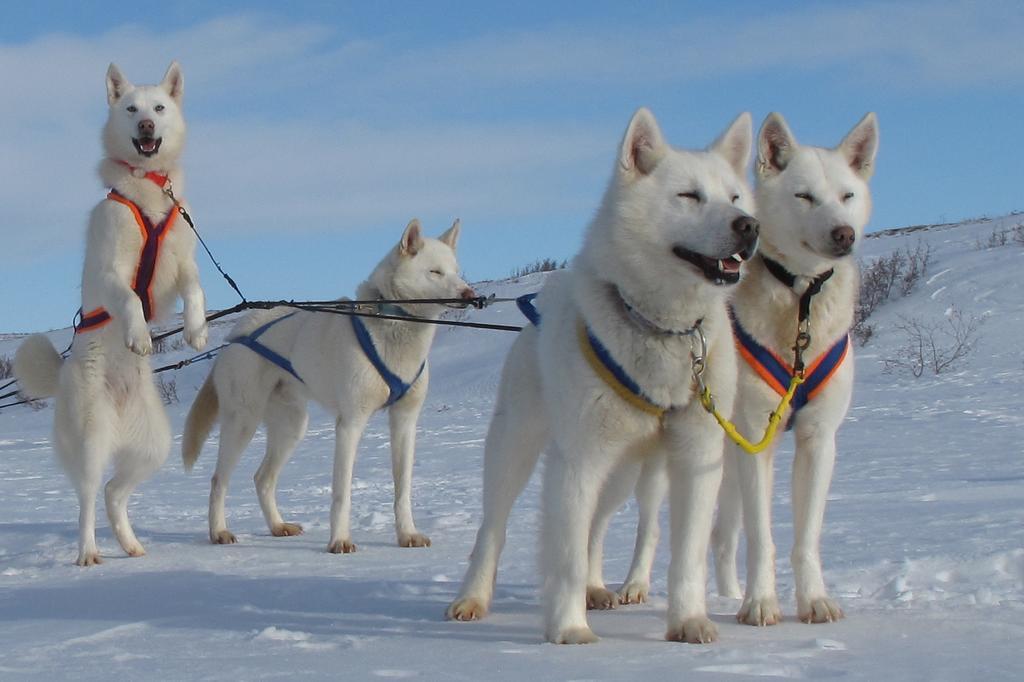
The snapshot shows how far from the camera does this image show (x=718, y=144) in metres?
3.79

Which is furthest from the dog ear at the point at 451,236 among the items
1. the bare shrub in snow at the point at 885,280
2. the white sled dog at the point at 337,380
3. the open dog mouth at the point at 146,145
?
the bare shrub in snow at the point at 885,280

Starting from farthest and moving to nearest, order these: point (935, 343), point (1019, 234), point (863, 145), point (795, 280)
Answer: point (1019, 234)
point (935, 343)
point (863, 145)
point (795, 280)

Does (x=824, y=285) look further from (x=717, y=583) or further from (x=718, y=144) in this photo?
(x=717, y=583)

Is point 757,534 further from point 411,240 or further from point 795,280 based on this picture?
point 411,240

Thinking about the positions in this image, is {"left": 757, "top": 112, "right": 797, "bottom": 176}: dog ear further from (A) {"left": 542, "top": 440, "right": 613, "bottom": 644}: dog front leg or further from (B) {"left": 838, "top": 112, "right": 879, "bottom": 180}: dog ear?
(A) {"left": 542, "top": 440, "right": 613, "bottom": 644}: dog front leg

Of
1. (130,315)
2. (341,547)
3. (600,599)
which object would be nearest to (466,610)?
(600,599)

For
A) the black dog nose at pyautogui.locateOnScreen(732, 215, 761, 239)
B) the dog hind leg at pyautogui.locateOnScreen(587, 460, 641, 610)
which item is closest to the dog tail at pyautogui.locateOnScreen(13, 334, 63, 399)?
the dog hind leg at pyautogui.locateOnScreen(587, 460, 641, 610)

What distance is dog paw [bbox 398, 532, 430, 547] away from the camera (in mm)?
6203

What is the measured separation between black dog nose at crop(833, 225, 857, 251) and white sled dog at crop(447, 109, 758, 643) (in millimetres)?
320

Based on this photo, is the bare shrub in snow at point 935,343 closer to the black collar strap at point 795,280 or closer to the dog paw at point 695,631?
the black collar strap at point 795,280

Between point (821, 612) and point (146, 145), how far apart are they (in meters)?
4.22

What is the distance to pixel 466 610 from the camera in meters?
3.98

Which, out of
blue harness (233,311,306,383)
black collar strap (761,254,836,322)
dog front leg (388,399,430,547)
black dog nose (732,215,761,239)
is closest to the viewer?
black dog nose (732,215,761,239)

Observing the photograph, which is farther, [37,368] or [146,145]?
[37,368]
